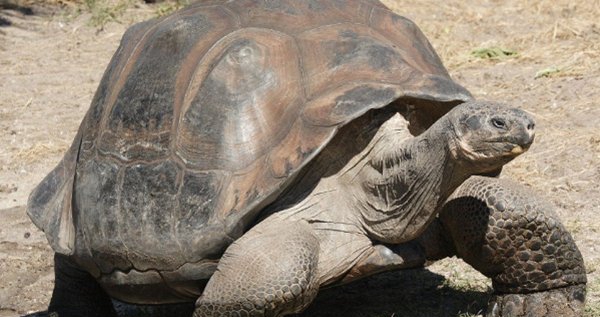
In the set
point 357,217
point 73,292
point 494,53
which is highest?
point 357,217

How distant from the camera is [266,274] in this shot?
11.3 ft

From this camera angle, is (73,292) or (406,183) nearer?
(406,183)

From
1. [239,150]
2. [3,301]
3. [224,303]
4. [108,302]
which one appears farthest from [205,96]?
[3,301]

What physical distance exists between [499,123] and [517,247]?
76 centimetres

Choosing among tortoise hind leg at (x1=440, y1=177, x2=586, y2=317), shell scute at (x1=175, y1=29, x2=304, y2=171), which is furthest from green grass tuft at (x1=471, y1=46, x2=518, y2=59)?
shell scute at (x1=175, y1=29, x2=304, y2=171)

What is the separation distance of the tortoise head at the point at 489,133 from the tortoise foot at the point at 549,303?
794mm

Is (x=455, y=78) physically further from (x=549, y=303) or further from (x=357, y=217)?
(x=357, y=217)

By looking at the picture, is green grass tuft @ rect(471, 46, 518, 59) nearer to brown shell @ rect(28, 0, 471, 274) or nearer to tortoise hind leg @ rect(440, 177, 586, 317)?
brown shell @ rect(28, 0, 471, 274)

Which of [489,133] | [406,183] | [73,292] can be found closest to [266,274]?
[406,183]

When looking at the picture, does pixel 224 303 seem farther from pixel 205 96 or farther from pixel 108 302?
pixel 108 302

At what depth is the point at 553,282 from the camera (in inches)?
150

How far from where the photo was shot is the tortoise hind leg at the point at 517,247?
3.71 meters

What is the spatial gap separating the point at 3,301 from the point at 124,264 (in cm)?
123

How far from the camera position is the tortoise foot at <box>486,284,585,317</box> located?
3.82m
